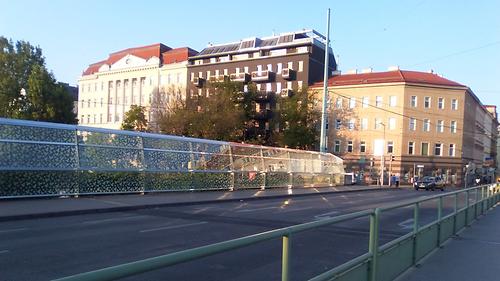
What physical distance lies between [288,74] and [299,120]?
943 cm

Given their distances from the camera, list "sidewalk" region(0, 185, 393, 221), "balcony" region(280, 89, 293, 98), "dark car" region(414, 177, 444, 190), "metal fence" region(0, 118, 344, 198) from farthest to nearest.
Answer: "balcony" region(280, 89, 293, 98) → "dark car" region(414, 177, 444, 190) → "metal fence" region(0, 118, 344, 198) → "sidewalk" region(0, 185, 393, 221)

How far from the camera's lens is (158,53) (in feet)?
328

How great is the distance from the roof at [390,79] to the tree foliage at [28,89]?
39.9m

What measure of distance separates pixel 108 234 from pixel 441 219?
708cm

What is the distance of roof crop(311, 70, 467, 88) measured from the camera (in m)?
72.5

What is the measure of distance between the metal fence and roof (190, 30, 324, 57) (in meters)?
54.8

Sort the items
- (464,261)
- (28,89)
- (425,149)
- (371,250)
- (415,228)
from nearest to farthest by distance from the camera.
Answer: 1. (371,250)
2. (415,228)
3. (464,261)
4. (28,89)
5. (425,149)

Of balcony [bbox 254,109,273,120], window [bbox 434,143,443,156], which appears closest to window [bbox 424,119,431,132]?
window [bbox 434,143,443,156]

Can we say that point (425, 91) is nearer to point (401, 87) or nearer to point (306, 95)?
point (401, 87)

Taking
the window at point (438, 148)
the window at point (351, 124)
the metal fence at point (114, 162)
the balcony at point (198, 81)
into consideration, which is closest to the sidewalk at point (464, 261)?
the metal fence at point (114, 162)

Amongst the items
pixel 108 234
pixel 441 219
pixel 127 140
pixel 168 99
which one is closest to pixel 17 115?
pixel 168 99

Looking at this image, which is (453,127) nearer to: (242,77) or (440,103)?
(440,103)

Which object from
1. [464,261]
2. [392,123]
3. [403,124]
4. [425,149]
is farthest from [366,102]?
[464,261]

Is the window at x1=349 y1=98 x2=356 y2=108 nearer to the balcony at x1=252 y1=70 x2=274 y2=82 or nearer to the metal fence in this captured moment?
the balcony at x1=252 y1=70 x2=274 y2=82
